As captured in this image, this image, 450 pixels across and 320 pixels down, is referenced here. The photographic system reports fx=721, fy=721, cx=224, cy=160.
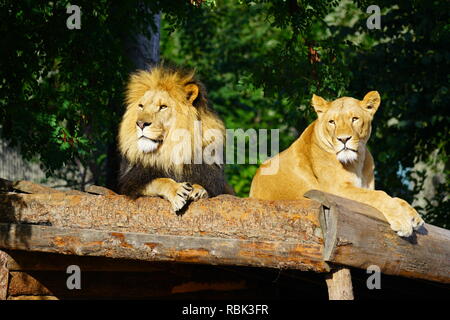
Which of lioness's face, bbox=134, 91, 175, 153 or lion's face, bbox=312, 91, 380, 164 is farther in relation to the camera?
lion's face, bbox=312, 91, 380, 164

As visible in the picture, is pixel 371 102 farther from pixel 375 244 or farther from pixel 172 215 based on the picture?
pixel 172 215

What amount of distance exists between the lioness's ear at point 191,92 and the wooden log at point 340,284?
1723 mm

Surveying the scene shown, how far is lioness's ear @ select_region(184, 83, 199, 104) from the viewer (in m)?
5.17

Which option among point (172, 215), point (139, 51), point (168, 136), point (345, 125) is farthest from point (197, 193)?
point (139, 51)

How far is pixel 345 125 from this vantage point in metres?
5.07

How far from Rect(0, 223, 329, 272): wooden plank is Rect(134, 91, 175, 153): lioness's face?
0.75 m

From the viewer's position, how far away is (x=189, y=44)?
1531cm

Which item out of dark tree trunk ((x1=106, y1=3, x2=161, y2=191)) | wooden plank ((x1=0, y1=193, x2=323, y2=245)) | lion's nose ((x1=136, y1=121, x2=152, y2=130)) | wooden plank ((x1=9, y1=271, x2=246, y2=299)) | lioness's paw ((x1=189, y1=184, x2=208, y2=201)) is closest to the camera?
wooden plank ((x1=0, y1=193, x2=323, y2=245))

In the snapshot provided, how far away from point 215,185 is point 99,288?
129 cm

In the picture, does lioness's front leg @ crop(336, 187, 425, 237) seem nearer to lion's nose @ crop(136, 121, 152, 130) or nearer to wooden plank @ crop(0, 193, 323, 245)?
wooden plank @ crop(0, 193, 323, 245)

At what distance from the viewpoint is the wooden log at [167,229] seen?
402 cm

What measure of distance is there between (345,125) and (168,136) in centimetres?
124

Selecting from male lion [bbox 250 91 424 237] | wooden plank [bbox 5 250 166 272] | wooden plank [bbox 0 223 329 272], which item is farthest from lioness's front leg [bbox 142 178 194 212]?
male lion [bbox 250 91 424 237]

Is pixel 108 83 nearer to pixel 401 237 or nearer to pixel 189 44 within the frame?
pixel 401 237
